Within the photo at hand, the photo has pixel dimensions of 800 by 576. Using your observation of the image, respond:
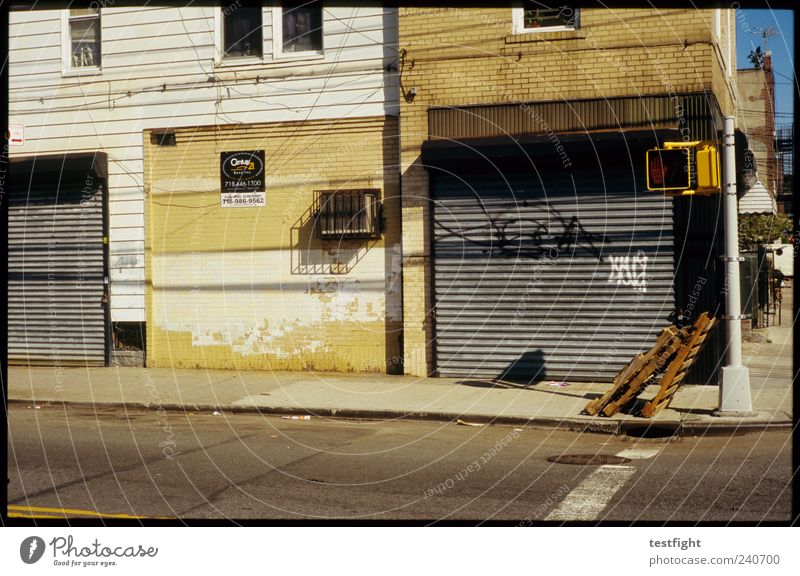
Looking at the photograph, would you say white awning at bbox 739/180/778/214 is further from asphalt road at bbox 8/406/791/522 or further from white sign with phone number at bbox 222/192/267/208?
asphalt road at bbox 8/406/791/522

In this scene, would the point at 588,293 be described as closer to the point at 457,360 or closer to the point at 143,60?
the point at 457,360

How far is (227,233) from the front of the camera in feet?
56.6

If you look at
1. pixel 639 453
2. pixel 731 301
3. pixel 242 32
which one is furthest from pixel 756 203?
pixel 639 453

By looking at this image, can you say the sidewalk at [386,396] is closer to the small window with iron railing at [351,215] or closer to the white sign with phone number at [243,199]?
the small window with iron railing at [351,215]

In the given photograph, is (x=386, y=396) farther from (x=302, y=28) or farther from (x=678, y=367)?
(x=302, y=28)

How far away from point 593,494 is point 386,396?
21.1 feet

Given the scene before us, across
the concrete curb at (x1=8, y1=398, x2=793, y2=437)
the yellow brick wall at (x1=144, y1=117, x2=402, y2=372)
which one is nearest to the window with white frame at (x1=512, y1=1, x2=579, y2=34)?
the yellow brick wall at (x1=144, y1=117, x2=402, y2=372)

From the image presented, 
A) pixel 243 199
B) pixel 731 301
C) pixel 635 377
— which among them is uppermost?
pixel 243 199

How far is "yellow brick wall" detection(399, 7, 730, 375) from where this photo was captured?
47.5ft

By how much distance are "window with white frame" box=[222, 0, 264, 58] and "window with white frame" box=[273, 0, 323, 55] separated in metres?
0.40

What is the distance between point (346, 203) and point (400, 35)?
3.05 m

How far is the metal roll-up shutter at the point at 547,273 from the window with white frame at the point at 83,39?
7.48 m

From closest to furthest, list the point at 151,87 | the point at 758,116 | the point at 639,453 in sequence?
the point at 639,453 < the point at 151,87 < the point at 758,116

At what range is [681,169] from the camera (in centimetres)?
1142
